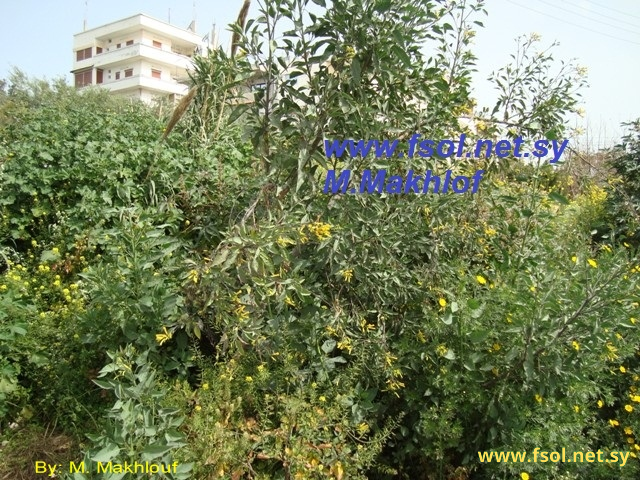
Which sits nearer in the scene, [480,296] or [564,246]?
[480,296]

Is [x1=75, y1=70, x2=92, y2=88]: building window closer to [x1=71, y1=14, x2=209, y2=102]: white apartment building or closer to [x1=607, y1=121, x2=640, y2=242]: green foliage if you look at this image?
[x1=71, y1=14, x2=209, y2=102]: white apartment building

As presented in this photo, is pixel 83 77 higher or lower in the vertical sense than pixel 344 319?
higher

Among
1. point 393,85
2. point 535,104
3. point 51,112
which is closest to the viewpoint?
point 393,85

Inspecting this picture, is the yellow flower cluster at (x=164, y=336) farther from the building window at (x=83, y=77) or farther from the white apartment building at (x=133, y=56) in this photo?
the building window at (x=83, y=77)

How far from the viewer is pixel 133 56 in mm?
39906

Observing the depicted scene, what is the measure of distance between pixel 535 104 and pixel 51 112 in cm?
402

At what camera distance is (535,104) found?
273 cm

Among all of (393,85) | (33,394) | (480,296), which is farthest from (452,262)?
(33,394)

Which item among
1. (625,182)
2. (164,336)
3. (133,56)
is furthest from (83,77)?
(164,336)

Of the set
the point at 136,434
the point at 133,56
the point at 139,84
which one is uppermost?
the point at 133,56

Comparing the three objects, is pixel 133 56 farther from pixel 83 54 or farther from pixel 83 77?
pixel 83 54

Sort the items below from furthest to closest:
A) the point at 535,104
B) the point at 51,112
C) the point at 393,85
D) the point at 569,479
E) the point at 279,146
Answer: the point at 51,112 → the point at 535,104 → the point at 393,85 → the point at 279,146 → the point at 569,479

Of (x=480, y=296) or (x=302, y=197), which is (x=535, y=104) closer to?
(x=480, y=296)

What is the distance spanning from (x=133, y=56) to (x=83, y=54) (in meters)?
9.62
